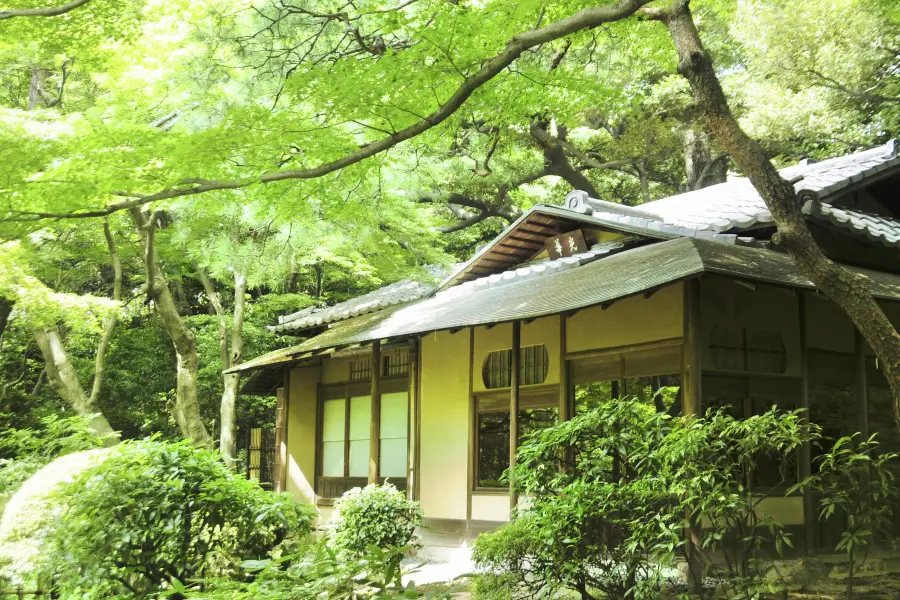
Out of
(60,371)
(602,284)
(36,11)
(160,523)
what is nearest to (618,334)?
(602,284)

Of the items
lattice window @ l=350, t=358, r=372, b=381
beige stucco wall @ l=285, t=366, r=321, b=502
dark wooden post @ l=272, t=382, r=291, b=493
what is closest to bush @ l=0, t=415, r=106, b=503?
lattice window @ l=350, t=358, r=372, b=381

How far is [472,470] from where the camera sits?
11617 millimetres

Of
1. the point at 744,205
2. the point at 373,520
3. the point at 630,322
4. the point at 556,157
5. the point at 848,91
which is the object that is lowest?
the point at 373,520

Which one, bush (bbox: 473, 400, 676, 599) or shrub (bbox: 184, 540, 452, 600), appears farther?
bush (bbox: 473, 400, 676, 599)

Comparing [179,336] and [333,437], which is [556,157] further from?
[179,336]

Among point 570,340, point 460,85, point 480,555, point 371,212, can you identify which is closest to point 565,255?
point 570,340

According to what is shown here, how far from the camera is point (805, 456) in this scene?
29.3 feet

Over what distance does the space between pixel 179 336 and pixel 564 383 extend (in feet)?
25.2

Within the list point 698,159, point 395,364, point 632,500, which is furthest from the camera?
point 698,159

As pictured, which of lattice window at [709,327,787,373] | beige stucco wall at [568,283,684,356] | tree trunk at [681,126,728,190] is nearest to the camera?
lattice window at [709,327,787,373]

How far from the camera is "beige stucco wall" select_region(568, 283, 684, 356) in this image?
8945 mm

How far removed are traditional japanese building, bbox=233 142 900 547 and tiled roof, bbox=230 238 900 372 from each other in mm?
33

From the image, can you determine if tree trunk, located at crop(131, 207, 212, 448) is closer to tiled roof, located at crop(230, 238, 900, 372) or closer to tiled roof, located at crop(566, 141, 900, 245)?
tiled roof, located at crop(230, 238, 900, 372)

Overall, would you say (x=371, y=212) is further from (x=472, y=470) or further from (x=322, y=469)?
(x=322, y=469)
